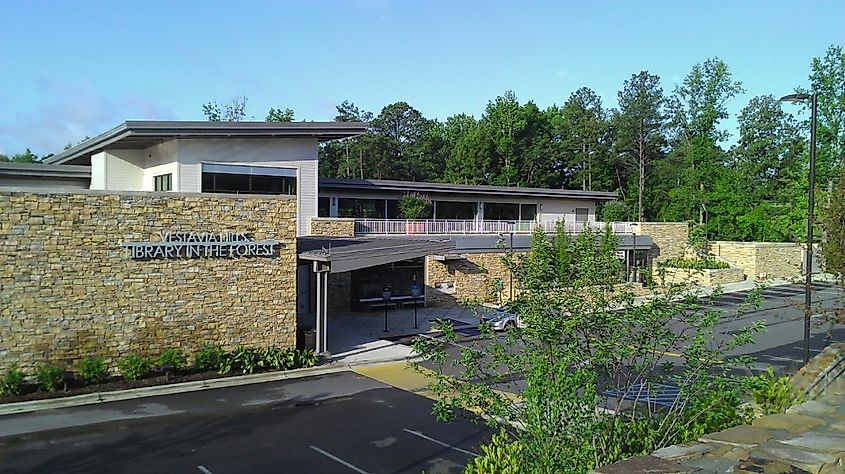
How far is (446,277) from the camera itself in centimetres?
3158

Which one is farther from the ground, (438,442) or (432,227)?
(432,227)

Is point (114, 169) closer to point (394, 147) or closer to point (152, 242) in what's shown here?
point (152, 242)

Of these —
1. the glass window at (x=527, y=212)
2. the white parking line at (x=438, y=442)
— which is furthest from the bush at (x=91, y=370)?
the glass window at (x=527, y=212)

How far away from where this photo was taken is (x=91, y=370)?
1566 cm

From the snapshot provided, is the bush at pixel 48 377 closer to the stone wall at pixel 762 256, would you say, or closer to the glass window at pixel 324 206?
the glass window at pixel 324 206

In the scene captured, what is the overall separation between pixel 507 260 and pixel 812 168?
13.0 m

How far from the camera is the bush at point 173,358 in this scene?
1653 cm

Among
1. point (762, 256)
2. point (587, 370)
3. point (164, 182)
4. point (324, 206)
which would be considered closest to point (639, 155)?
point (762, 256)

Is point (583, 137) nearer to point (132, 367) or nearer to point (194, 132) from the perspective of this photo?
point (194, 132)

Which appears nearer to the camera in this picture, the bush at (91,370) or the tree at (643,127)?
the bush at (91,370)

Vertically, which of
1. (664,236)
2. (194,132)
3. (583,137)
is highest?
(583,137)

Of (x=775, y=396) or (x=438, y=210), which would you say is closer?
(x=775, y=396)

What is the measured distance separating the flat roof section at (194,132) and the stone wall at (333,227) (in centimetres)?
339

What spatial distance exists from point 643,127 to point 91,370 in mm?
63149
